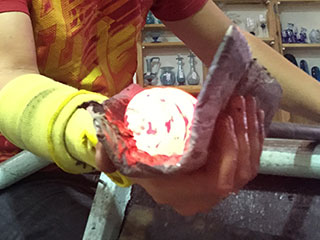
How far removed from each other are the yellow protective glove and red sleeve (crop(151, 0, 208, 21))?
41 cm

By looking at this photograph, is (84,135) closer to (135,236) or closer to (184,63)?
(135,236)

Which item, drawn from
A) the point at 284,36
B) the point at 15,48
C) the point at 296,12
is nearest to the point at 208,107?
the point at 15,48

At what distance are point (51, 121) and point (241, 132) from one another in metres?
0.17

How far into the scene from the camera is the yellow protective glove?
0.38 m

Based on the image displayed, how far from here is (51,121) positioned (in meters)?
0.39

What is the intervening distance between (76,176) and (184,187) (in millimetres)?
348

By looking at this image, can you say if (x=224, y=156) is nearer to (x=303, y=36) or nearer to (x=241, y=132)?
(x=241, y=132)

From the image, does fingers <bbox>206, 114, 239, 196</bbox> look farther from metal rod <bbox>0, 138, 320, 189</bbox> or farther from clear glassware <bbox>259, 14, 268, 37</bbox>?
clear glassware <bbox>259, 14, 268, 37</bbox>

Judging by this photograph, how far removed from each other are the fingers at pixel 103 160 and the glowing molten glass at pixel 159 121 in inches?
1.0

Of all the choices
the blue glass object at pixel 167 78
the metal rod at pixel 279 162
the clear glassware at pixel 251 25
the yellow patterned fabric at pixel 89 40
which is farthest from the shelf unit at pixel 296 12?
the metal rod at pixel 279 162

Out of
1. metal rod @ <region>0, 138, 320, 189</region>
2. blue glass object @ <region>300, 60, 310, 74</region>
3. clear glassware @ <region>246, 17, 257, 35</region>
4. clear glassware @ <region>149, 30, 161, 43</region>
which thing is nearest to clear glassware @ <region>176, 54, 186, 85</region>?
clear glassware @ <region>149, 30, 161, 43</region>

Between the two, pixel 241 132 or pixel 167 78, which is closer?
pixel 241 132

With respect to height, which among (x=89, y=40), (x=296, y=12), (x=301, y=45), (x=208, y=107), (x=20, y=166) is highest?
(x=208, y=107)

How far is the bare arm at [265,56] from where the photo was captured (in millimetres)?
720
